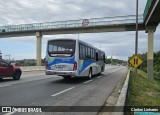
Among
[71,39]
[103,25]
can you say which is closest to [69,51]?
[71,39]

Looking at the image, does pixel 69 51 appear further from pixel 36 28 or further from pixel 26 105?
pixel 36 28

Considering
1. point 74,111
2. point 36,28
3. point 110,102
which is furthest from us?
point 36,28

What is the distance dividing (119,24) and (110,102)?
115 ft

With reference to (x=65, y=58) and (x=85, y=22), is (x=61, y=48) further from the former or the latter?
(x=85, y=22)

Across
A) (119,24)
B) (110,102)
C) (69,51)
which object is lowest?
(110,102)

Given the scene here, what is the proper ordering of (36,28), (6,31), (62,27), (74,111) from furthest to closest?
(6,31)
(36,28)
(62,27)
(74,111)

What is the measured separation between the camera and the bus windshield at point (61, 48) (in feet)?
63.7

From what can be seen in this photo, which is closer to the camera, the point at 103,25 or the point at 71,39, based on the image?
the point at 71,39

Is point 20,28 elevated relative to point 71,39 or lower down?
elevated

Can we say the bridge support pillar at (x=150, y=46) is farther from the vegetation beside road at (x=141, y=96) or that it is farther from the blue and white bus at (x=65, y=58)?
the blue and white bus at (x=65, y=58)

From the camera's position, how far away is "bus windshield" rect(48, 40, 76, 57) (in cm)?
1942

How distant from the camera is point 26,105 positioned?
983 cm

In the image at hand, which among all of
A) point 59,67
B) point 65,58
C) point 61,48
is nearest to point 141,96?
point 65,58

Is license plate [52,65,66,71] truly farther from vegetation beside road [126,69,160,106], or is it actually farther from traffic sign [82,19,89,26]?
traffic sign [82,19,89,26]
